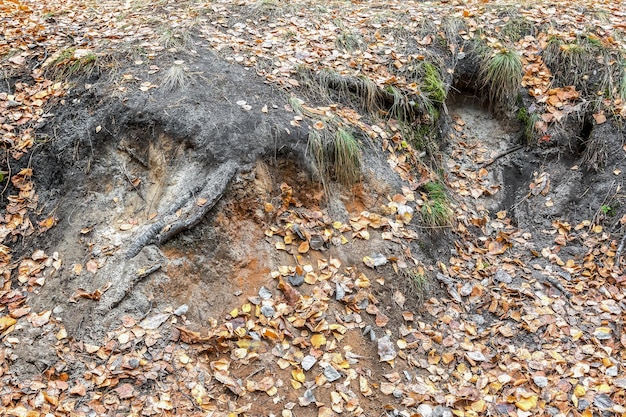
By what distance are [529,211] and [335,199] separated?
2.31 metres

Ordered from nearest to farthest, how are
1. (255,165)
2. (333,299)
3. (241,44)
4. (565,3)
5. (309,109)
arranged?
1. (333,299)
2. (255,165)
3. (309,109)
4. (241,44)
5. (565,3)

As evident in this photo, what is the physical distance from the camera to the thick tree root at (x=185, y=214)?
427 centimetres

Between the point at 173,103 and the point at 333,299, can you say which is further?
the point at 173,103

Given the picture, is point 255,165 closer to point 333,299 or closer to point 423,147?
point 333,299

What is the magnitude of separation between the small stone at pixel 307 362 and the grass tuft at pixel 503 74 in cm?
411

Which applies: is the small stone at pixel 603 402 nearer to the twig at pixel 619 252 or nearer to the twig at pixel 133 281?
the twig at pixel 619 252

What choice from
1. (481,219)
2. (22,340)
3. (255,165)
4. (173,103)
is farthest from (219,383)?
(481,219)

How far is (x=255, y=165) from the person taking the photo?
4688 millimetres

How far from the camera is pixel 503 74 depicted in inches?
250

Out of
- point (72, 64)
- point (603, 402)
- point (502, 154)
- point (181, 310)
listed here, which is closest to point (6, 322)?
point (181, 310)

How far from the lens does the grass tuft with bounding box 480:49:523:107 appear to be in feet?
20.8

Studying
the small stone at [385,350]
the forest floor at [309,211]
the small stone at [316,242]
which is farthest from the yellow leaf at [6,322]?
the small stone at [385,350]

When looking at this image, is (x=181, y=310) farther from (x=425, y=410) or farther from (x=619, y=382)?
(x=619, y=382)

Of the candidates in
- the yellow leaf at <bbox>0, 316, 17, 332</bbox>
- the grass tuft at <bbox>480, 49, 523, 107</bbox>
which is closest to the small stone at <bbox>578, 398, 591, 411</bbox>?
the grass tuft at <bbox>480, 49, 523, 107</bbox>
